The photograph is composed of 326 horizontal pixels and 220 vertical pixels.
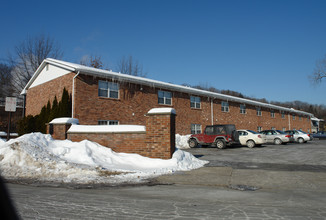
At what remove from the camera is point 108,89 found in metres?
19.0

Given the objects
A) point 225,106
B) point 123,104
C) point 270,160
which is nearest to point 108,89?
point 123,104

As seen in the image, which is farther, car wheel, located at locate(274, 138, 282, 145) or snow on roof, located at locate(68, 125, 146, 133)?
car wheel, located at locate(274, 138, 282, 145)

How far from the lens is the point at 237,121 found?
1224 inches

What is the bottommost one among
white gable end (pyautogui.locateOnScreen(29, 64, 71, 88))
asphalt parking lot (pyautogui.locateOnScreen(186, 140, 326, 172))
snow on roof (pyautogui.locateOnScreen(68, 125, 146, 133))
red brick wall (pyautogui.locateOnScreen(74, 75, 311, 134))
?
asphalt parking lot (pyautogui.locateOnScreen(186, 140, 326, 172))

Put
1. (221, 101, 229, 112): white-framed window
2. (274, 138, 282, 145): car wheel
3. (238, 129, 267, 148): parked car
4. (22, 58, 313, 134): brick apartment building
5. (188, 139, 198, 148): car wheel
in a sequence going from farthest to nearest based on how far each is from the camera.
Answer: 1. (221, 101, 229, 112): white-framed window
2. (274, 138, 282, 145): car wheel
3. (188, 139, 198, 148): car wheel
4. (238, 129, 267, 148): parked car
5. (22, 58, 313, 134): brick apartment building

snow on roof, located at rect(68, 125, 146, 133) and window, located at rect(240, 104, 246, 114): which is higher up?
window, located at rect(240, 104, 246, 114)

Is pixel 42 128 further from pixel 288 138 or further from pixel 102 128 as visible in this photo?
pixel 288 138

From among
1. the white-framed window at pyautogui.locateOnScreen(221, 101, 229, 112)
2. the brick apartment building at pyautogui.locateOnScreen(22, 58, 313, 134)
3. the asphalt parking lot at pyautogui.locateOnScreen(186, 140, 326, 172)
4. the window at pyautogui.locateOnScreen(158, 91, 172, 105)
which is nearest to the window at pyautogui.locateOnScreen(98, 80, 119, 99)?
the brick apartment building at pyautogui.locateOnScreen(22, 58, 313, 134)

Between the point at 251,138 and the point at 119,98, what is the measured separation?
1076 cm

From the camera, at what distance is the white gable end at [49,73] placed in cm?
1963

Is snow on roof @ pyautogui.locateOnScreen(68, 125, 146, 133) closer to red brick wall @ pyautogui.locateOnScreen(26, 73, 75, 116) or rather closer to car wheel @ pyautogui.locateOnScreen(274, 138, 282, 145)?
red brick wall @ pyautogui.locateOnScreen(26, 73, 75, 116)

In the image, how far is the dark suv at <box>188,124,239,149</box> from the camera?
1909 centimetres

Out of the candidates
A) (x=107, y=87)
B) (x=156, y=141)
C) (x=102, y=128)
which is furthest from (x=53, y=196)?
(x=107, y=87)

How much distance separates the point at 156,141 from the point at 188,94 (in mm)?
15260
